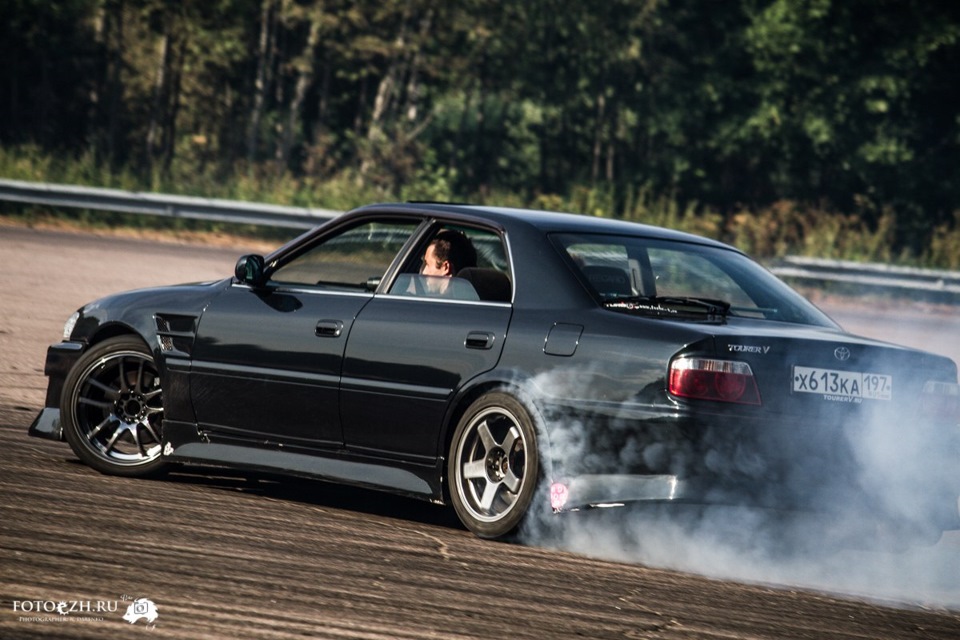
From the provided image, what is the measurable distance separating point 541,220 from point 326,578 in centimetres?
Result: 222

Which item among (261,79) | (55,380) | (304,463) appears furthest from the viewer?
(261,79)

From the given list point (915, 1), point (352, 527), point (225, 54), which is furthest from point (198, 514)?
point (225, 54)

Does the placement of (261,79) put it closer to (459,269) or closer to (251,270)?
(251,270)

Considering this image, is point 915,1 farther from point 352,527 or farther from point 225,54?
point 352,527

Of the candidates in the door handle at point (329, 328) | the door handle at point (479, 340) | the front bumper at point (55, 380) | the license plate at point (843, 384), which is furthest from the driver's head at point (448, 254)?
the front bumper at point (55, 380)

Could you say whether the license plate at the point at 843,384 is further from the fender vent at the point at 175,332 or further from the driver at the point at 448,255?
the fender vent at the point at 175,332

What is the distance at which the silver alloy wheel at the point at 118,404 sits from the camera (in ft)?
24.7

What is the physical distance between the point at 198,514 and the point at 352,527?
0.67 m

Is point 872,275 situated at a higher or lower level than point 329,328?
higher

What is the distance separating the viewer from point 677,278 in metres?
6.90

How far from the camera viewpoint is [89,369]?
24.8ft

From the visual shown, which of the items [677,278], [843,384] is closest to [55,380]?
[677,278]

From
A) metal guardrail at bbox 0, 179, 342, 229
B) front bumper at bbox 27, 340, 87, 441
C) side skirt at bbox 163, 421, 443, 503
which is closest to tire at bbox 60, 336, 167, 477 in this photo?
front bumper at bbox 27, 340, 87, 441

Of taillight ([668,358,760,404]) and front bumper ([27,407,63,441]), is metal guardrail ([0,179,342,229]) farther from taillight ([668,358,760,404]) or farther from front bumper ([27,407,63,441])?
taillight ([668,358,760,404])
